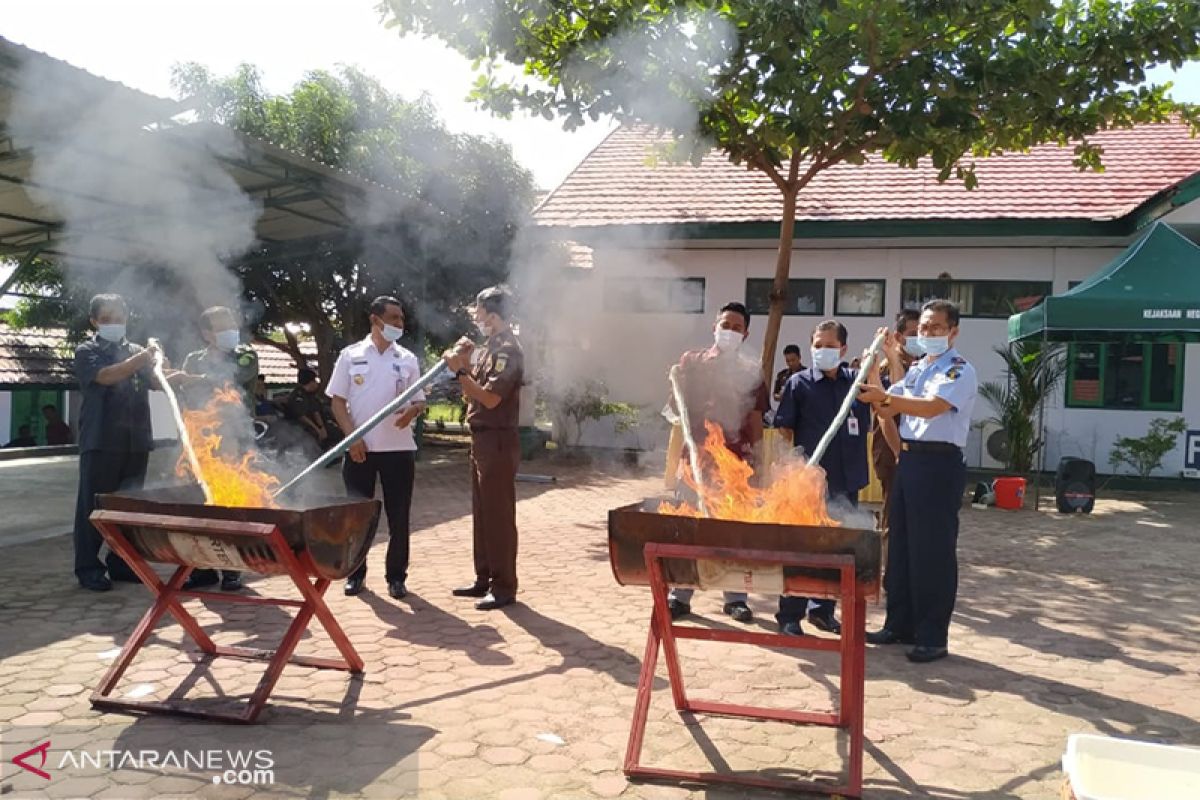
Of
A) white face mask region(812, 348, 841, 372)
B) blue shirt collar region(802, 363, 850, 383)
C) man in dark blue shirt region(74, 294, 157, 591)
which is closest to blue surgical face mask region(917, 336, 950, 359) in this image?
white face mask region(812, 348, 841, 372)

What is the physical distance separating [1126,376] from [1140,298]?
3.84m

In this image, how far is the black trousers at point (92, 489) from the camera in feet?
17.8

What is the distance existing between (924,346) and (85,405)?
16.0ft

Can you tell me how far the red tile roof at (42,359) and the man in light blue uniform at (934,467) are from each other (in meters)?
12.5

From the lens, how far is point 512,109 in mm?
8422

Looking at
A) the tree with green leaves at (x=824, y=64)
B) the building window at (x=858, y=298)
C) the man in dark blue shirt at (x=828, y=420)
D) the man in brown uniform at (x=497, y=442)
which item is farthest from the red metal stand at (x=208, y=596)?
the building window at (x=858, y=298)

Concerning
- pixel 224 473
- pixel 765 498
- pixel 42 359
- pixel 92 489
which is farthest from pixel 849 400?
pixel 42 359

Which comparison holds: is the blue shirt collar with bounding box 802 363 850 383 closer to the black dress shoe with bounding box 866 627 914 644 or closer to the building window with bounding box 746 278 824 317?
the black dress shoe with bounding box 866 627 914 644

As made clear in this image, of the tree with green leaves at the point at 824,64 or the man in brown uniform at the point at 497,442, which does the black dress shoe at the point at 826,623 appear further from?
the tree with green leaves at the point at 824,64

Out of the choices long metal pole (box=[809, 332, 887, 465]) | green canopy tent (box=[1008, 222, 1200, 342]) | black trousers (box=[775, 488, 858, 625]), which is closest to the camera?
long metal pole (box=[809, 332, 887, 465])

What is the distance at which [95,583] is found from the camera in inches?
214

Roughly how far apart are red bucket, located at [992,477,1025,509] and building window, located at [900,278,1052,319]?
3.43 m

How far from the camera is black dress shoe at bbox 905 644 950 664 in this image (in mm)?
4516

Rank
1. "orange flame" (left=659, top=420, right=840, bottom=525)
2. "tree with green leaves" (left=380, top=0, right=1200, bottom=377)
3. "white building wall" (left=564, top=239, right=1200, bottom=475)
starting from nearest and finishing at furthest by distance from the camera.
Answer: "orange flame" (left=659, top=420, right=840, bottom=525), "tree with green leaves" (left=380, top=0, right=1200, bottom=377), "white building wall" (left=564, top=239, right=1200, bottom=475)
